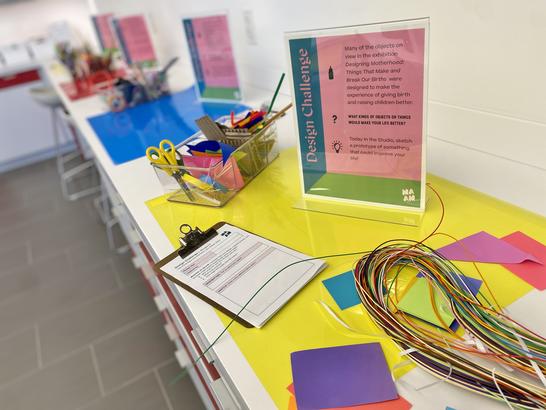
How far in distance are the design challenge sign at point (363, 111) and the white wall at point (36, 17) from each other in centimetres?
465

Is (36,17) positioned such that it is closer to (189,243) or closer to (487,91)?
(189,243)

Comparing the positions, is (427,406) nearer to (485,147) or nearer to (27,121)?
(485,147)

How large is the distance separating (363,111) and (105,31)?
9.38 feet

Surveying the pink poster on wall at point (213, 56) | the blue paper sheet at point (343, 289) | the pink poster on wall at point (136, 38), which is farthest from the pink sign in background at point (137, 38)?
the blue paper sheet at point (343, 289)

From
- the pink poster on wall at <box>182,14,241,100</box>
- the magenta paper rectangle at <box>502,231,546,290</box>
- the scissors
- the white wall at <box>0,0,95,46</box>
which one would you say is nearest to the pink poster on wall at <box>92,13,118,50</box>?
the pink poster on wall at <box>182,14,241,100</box>

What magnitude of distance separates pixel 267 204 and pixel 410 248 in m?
0.37

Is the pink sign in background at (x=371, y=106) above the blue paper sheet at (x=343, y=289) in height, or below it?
above

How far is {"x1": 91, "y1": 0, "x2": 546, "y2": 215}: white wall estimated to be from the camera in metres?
0.77

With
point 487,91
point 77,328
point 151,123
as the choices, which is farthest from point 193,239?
point 77,328

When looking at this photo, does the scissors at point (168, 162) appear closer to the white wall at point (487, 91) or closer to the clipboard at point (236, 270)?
the clipboard at point (236, 270)

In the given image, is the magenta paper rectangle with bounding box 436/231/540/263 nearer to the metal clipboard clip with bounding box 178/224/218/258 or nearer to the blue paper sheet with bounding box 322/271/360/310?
the blue paper sheet with bounding box 322/271/360/310

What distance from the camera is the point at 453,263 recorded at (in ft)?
2.43

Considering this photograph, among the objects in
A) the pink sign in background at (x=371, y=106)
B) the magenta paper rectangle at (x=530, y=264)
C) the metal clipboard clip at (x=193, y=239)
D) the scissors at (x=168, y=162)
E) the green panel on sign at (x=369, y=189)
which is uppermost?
the pink sign in background at (x=371, y=106)

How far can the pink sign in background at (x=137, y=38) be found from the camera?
7.95 ft
